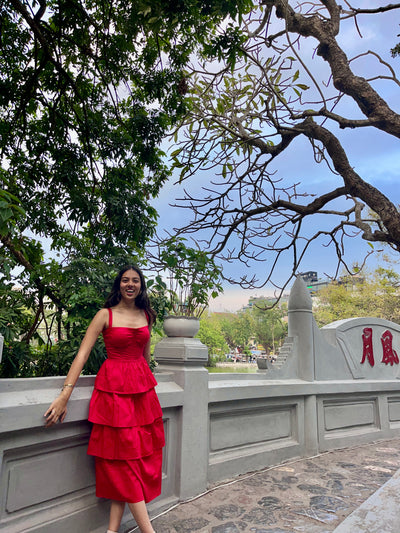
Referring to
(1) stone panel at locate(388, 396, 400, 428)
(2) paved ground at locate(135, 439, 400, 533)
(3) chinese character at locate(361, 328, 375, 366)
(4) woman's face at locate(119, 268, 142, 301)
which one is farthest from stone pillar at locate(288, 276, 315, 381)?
(4) woman's face at locate(119, 268, 142, 301)

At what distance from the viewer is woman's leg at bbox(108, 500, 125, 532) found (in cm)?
202

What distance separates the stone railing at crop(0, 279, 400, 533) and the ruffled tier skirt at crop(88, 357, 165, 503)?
133 millimetres

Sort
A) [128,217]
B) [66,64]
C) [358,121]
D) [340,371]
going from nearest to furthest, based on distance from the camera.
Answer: [358,121], [340,371], [128,217], [66,64]

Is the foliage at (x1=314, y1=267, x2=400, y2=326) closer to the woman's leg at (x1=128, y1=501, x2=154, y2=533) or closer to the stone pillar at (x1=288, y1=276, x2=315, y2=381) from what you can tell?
the stone pillar at (x1=288, y1=276, x2=315, y2=381)

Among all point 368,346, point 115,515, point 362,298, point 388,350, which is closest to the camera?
point 115,515

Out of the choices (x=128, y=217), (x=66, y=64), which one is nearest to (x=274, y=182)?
(x=128, y=217)

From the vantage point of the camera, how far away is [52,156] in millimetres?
5145

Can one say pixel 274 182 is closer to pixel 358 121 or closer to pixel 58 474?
pixel 358 121

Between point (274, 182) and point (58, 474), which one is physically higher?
point (274, 182)

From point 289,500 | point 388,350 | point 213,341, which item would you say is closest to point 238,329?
point 213,341

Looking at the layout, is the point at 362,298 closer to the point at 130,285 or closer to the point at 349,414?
the point at 349,414

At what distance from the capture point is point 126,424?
6.64ft

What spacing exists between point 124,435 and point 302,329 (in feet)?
9.03

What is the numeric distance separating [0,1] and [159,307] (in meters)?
3.72
